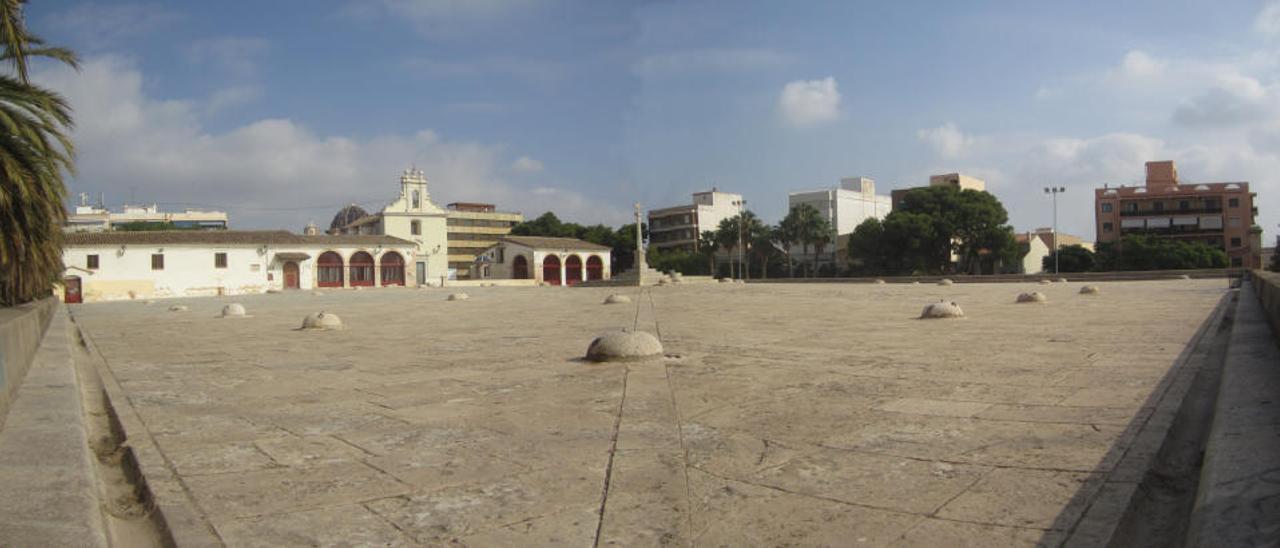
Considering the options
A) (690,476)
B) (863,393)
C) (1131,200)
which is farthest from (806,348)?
(1131,200)

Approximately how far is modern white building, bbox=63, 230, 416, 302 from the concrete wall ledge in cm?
4841

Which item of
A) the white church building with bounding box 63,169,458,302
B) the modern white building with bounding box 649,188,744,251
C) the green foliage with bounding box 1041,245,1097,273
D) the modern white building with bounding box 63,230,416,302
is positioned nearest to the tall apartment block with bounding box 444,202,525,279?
the modern white building with bounding box 649,188,744,251

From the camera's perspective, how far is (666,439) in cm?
415

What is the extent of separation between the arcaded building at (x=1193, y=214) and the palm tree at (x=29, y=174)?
76864 mm

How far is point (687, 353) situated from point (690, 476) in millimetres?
4596

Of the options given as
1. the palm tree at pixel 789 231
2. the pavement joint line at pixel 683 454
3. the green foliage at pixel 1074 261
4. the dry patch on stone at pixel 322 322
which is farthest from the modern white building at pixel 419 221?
the pavement joint line at pixel 683 454

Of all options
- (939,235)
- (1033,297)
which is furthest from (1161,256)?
(1033,297)

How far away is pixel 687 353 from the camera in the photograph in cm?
806

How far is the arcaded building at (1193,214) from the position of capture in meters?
69.2

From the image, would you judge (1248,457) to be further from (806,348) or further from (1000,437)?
Answer: (806,348)

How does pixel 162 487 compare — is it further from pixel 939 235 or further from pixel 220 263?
pixel 939 235

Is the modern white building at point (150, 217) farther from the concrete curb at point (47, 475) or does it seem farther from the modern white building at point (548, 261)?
the concrete curb at point (47, 475)

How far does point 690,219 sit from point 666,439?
90718 millimetres

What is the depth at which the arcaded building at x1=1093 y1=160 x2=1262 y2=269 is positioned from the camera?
69.2 meters
